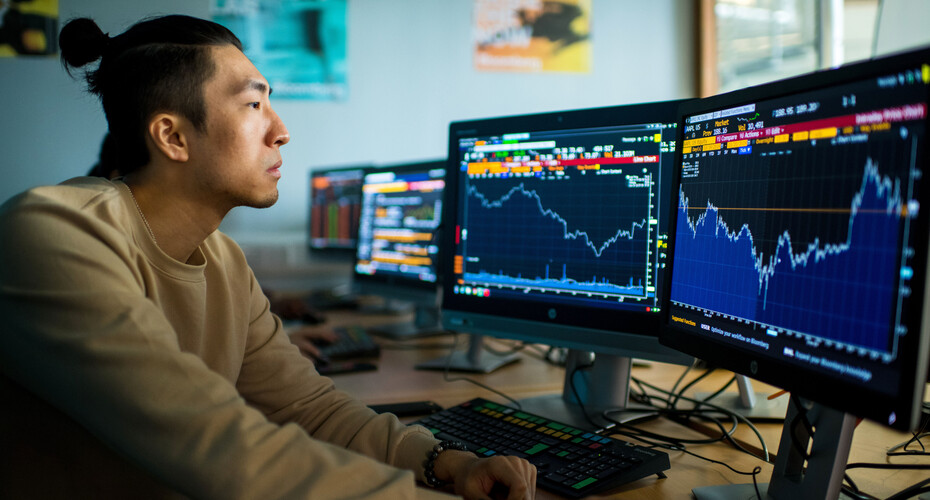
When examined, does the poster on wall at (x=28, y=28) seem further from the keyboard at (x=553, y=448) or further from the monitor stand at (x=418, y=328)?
the keyboard at (x=553, y=448)

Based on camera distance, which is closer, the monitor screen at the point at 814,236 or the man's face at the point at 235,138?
the monitor screen at the point at 814,236

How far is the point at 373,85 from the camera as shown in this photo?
341 cm

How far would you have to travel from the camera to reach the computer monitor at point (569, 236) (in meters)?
1.14

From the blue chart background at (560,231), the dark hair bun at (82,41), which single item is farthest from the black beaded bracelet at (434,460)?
the dark hair bun at (82,41)

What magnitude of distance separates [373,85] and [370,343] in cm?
190

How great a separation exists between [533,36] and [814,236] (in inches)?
123

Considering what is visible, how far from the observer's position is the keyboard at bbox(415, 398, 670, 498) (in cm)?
89

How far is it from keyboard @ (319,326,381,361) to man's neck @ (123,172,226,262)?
75cm

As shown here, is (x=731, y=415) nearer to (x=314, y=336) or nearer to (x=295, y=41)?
(x=314, y=336)

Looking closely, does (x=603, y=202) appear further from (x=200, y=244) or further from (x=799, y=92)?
(x=200, y=244)

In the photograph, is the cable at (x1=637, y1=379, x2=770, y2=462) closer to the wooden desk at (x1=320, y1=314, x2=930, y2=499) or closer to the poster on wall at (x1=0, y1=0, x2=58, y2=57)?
the wooden desk at (x1=320, y1=314, x2=930, y2=499)

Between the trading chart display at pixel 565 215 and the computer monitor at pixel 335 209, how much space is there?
5.10ft

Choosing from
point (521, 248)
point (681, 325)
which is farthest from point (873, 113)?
point (521, 248)

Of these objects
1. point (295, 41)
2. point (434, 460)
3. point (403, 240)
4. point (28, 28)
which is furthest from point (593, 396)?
point (28, 28)
